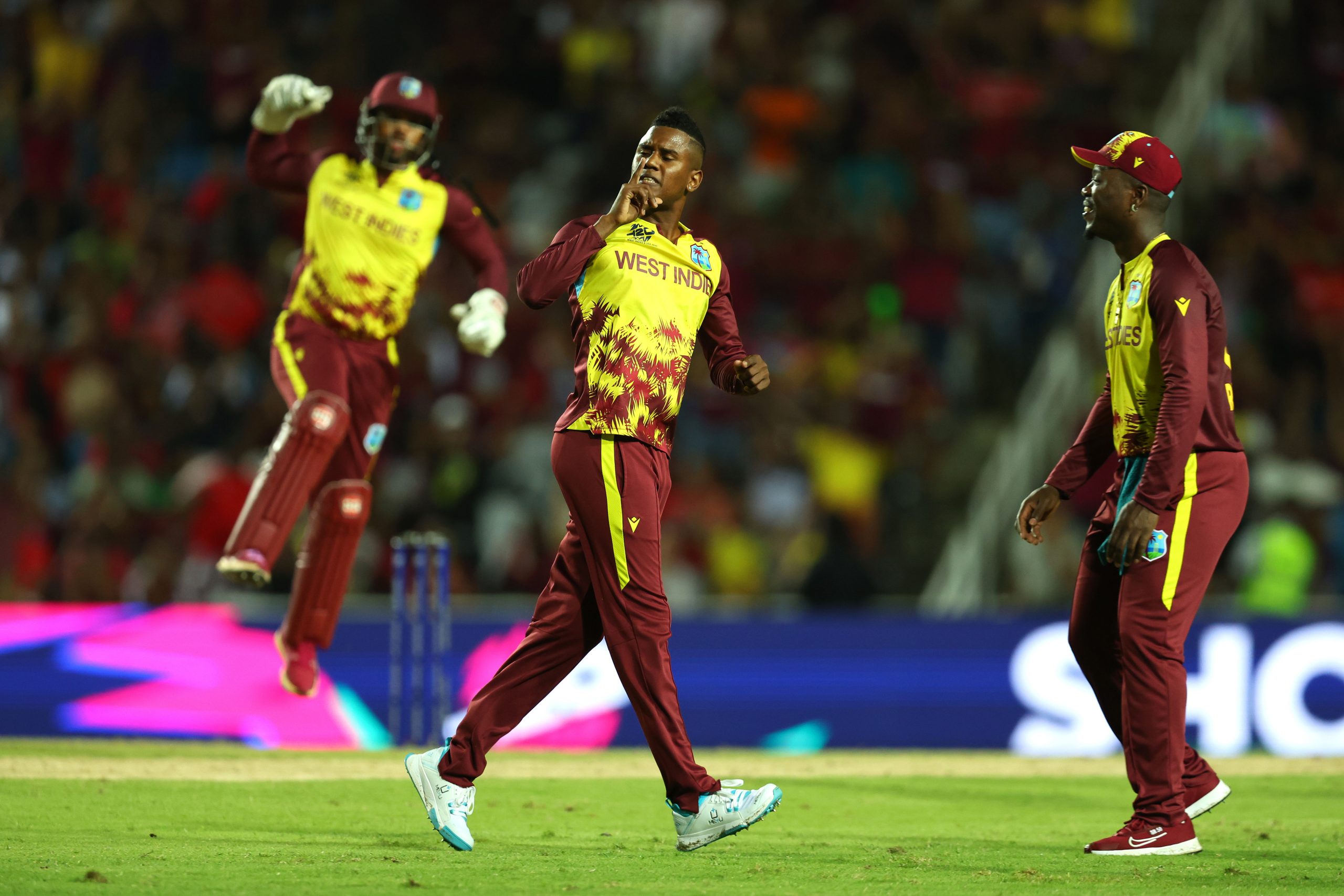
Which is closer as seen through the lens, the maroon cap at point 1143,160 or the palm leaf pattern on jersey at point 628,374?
the palm leaf pattern on jersey at point 628,374

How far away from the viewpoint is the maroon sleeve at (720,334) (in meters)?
6.25

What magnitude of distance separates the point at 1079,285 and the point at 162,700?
7.30 meters

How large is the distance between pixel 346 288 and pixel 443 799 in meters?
2.84

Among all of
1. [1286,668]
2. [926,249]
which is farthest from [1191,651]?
[926,249]

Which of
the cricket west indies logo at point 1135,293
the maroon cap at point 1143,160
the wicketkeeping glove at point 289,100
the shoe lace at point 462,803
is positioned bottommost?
the shoe lace at point 462,803

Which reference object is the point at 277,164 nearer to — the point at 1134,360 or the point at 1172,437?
the point at 1134,360

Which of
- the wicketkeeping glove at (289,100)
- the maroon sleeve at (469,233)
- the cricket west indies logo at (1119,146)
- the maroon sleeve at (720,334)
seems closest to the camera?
the maroon sleeve at (720,334)

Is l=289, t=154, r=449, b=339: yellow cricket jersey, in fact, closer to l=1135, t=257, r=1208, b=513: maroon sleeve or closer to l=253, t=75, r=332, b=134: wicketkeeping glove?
l=253, t=75, r=332, b=134: wicketkeeping glove

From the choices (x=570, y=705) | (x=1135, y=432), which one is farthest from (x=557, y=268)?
(x=570, y=705)

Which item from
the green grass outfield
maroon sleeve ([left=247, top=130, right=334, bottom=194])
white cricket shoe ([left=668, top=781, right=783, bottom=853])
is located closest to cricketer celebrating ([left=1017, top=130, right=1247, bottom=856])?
the green grass outfield

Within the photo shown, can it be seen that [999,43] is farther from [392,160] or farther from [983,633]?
[392,160]

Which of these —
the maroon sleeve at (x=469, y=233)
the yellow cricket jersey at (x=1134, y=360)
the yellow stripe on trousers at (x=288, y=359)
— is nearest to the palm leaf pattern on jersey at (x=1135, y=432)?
the yellow cricket jersey at (x=1134, y=360)

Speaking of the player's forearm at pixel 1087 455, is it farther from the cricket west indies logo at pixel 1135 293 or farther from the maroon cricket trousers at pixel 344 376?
the maroon cricket trousers at pixel 344 376

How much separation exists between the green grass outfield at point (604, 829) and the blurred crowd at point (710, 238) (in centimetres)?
286
